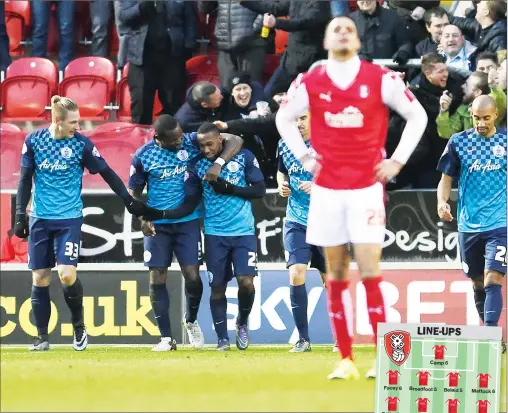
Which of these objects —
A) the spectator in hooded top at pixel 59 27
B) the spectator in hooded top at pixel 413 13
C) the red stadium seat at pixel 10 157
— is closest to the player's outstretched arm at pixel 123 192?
the red stadium seat at pixel 10 157

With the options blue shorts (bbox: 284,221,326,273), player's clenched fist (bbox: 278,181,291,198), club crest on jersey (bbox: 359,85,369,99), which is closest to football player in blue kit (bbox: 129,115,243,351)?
player's clenched fist (bbox: 278,181,291,198)

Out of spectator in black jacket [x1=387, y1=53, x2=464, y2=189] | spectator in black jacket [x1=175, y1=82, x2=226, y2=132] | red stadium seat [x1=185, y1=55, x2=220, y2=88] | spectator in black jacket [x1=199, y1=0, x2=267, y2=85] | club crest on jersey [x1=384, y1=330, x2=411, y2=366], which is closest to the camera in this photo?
club crest on jersey [x1=384, y1=330, x2=411, y2=366]

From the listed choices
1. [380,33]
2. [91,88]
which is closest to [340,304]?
[380,33]

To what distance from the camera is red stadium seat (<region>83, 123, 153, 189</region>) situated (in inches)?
471

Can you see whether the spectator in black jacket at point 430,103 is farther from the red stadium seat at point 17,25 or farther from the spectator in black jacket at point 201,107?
the red stadium seat at point 17,25

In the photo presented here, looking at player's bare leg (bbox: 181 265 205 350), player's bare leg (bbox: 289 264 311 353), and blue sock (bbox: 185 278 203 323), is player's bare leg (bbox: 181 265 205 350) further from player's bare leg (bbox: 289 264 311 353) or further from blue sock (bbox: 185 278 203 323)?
player's bare leg (bbox: 289 264 311 353)

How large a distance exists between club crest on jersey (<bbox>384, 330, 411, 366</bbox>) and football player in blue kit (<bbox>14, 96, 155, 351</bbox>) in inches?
145

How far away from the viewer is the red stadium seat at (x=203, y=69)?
13391 mm

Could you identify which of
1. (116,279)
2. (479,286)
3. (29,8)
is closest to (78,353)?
(116,279)

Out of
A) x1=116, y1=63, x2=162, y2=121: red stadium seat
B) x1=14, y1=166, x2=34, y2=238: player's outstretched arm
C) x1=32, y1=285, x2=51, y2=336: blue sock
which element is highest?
x1=116, y1=63, x2=162, y2=121: red stadium seat

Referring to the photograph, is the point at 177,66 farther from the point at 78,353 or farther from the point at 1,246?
the point at 78,353

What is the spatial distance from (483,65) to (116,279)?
12.2 feet

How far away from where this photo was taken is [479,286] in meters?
10.2

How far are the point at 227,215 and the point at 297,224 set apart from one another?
1.83 ft
